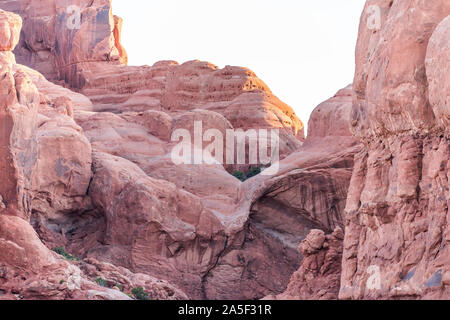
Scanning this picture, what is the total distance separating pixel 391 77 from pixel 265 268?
17889 millimetres

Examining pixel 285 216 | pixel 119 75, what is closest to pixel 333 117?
pixel 285 216

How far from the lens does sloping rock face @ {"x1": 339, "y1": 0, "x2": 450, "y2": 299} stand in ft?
52.6

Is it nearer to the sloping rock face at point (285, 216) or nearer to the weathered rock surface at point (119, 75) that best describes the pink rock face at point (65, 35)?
the weathered rock surface at point (119, 75)

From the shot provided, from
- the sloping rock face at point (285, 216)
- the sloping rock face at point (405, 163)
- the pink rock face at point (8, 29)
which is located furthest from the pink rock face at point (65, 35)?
the sloping rock face at point (405, 163)


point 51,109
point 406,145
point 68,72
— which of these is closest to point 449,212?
point 406,145

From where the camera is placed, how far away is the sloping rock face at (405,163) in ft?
52.6

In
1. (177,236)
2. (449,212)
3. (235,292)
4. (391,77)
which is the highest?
(391,77)

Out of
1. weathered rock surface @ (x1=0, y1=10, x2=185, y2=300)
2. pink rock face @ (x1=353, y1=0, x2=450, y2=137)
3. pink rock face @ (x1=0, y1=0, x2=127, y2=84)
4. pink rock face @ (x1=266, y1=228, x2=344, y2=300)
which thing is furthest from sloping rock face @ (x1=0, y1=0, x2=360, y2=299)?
pink rock face @ (x1=0, y1=0, x2=127, y2=84)

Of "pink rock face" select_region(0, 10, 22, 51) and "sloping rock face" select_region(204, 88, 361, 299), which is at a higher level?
"pink rock face" select_region(0, 10, 22, 51)

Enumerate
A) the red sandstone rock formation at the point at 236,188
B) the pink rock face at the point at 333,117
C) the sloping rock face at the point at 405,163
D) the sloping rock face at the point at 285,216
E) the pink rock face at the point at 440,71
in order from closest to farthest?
the pink rock face at the point at 440,71 < the sloping rock face at the point at 405,163 < the red sandstone rock formation at the point at 236,188 < the sloping rock face at the point at 285,216 < the pink rock face at the point at 333,117

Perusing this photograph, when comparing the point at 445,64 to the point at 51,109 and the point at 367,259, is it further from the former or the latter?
the point at 51,109

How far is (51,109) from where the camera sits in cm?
3628

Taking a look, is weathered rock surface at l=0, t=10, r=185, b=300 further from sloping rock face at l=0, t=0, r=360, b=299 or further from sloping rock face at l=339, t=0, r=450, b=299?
sloping rock face at l=339, t=0, r=450, b=299

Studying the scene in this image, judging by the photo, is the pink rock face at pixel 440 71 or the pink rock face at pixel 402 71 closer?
the pink rock face at pixel 440 71
